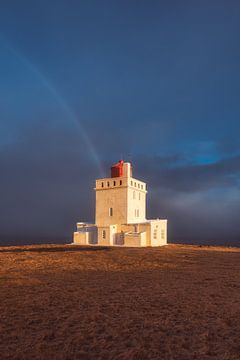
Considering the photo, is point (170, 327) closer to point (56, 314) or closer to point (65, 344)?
point (65, 344)

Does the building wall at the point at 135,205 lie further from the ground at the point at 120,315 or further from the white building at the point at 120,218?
the ground at the point at 120,315

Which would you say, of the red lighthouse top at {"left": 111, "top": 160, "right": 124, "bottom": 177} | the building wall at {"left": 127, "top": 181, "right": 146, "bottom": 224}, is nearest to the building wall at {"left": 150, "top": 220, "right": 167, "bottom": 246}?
the building wall at {"left": 127, "top": 181, "right": 146, "bottom": 224}

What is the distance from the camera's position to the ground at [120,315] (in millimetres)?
5410

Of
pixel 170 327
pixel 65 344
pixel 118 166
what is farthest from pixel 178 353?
pixel 118 166

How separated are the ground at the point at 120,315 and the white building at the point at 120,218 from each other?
18210mm

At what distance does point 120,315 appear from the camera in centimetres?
745

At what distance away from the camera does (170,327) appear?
661 centimetres

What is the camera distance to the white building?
31984 millimetres

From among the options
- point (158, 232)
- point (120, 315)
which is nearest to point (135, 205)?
point (158, 232)

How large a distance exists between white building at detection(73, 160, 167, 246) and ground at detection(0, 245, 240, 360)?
18.2 metres

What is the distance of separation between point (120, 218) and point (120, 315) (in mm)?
26320

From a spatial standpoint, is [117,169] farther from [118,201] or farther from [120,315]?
[120,315]

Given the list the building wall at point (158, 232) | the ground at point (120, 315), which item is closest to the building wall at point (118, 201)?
the building wall at point (158, 232)

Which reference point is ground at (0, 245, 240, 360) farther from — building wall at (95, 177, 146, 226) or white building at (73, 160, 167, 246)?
building wall at (95, 177, 146, 226)
